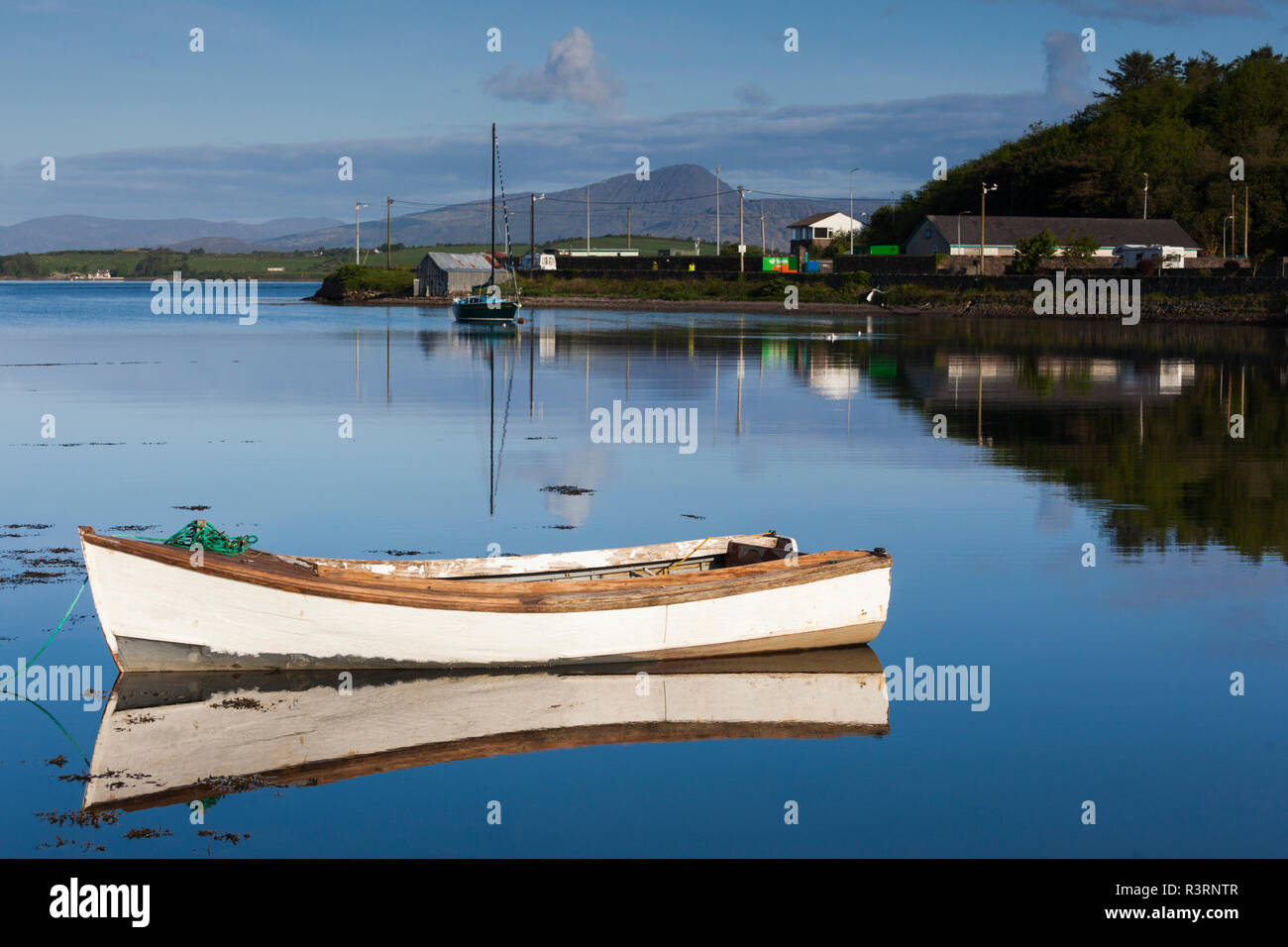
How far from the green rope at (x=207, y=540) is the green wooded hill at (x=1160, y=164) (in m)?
117

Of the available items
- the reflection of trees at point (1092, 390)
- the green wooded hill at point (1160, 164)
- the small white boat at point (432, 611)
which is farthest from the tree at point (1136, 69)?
the small white boat at point (432, 611)

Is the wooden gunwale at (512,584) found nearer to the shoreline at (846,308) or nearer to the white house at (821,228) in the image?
the shoreline at (846,308)

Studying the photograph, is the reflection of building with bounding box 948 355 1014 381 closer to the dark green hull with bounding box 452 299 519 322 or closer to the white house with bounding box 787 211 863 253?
the dark green hull with bounding box 452 299 519 322

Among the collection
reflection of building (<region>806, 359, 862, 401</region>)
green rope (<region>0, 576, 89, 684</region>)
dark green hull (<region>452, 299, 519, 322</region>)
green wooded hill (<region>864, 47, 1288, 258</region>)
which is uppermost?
green wooded hill (<region>864, 47, 1288, 258</region>)

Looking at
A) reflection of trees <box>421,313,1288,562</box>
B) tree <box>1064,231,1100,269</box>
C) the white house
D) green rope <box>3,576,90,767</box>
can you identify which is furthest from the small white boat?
the white house

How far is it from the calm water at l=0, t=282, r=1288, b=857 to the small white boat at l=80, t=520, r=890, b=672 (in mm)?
414

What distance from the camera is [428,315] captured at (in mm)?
109875

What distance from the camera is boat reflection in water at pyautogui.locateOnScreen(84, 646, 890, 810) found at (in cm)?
1073

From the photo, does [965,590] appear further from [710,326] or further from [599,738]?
[710,326]

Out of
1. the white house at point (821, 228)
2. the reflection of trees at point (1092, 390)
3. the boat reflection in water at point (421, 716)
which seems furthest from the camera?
the white house at point (821, 228)

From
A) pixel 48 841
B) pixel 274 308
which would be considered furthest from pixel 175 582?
pixel 274 308

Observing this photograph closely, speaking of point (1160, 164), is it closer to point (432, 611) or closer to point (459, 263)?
point (459, 263)

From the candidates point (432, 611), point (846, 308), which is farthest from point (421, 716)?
point (846, 308)

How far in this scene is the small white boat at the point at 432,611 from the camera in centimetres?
1227
